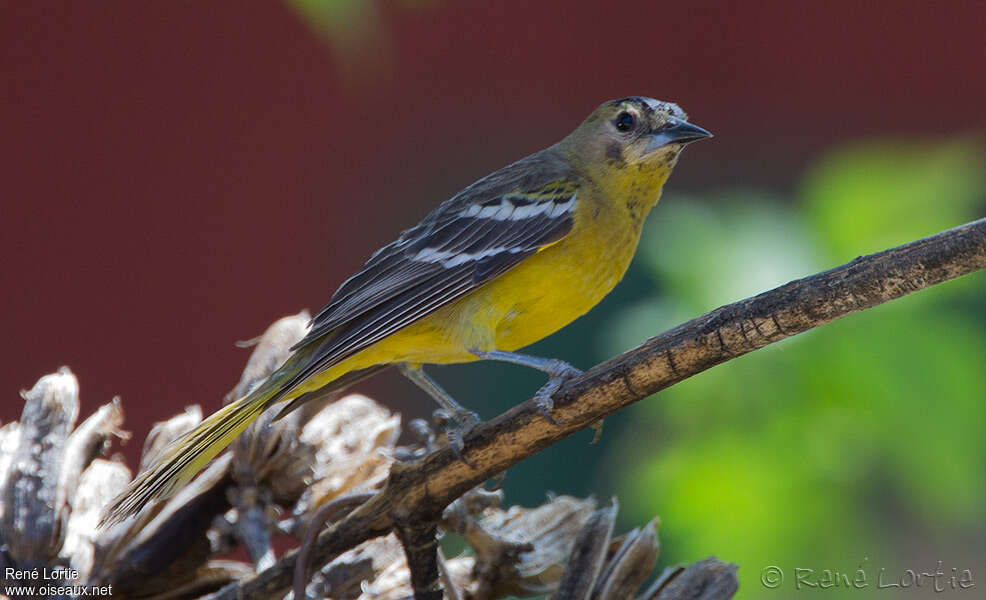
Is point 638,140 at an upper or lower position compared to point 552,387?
upper

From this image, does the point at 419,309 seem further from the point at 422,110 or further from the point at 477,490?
the point at 422,110

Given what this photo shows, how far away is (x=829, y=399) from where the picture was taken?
1.57m

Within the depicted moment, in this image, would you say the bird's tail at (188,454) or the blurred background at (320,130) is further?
the blurred background at (320,130)

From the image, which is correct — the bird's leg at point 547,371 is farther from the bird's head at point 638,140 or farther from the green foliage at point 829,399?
the bird's head at point 638,140

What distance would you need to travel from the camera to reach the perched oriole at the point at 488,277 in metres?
1.90

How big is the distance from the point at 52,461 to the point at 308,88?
2344mm

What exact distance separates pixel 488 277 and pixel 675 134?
57cm

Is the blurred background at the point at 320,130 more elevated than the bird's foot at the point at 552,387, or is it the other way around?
the blurred background at the point at 320,130

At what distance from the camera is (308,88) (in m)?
3.89

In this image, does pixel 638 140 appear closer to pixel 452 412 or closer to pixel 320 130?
pixel 452 412

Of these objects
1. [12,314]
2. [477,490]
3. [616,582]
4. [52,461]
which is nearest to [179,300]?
[12,314]
